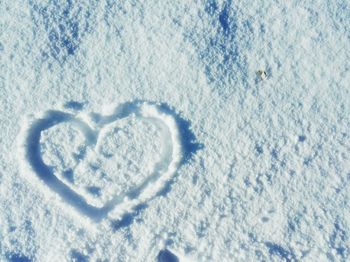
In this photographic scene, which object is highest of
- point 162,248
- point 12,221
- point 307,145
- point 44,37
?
point 307,145

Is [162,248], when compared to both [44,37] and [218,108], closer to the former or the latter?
[218,108]

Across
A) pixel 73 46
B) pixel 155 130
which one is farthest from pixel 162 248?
pixel 73 46

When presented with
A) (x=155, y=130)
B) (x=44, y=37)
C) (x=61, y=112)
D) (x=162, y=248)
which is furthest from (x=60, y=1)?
(x=162, y=248)

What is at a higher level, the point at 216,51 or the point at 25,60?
the point at 216,51

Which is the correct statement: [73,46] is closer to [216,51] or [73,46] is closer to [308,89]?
[216,51]

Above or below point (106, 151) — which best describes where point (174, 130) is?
above
